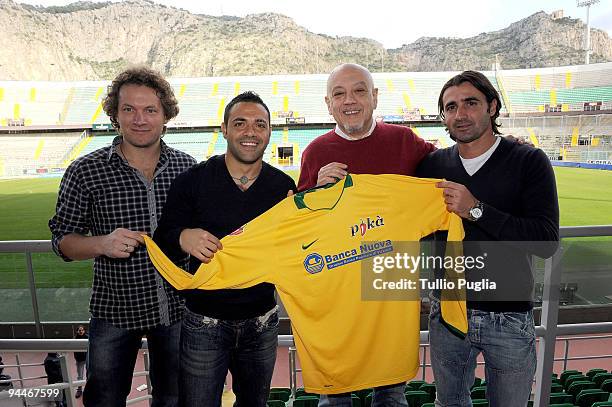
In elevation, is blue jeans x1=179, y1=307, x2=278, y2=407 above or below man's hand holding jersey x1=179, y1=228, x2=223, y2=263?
below

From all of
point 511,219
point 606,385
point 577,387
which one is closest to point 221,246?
point 511,219

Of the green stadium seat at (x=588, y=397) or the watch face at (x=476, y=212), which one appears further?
the green stadium seat at (x=588, y=397)

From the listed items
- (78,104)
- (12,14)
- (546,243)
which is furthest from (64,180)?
(12,14)

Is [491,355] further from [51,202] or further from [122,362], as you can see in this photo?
[51,202]

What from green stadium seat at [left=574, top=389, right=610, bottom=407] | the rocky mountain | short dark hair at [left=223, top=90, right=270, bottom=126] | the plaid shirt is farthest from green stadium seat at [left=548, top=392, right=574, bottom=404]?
the rocky mountain

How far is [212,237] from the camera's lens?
172cm

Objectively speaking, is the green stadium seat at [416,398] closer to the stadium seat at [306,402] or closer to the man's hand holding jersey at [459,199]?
the stadium seat at [306,402]

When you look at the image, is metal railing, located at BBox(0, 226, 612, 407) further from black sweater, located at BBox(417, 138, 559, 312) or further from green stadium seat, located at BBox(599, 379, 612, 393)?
green stadium seat, located at BBox(599, 379, 612, 393)

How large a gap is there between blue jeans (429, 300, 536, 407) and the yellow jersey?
99mm

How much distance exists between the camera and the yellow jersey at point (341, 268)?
179cm

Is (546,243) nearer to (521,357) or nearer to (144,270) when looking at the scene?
(521,357)

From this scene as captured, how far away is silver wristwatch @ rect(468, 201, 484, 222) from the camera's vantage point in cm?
178

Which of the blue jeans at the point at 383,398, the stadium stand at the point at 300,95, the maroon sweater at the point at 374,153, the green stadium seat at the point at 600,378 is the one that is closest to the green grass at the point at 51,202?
the stadium stand at the point at 300,95

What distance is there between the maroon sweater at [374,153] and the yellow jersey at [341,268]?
0.75 ft
